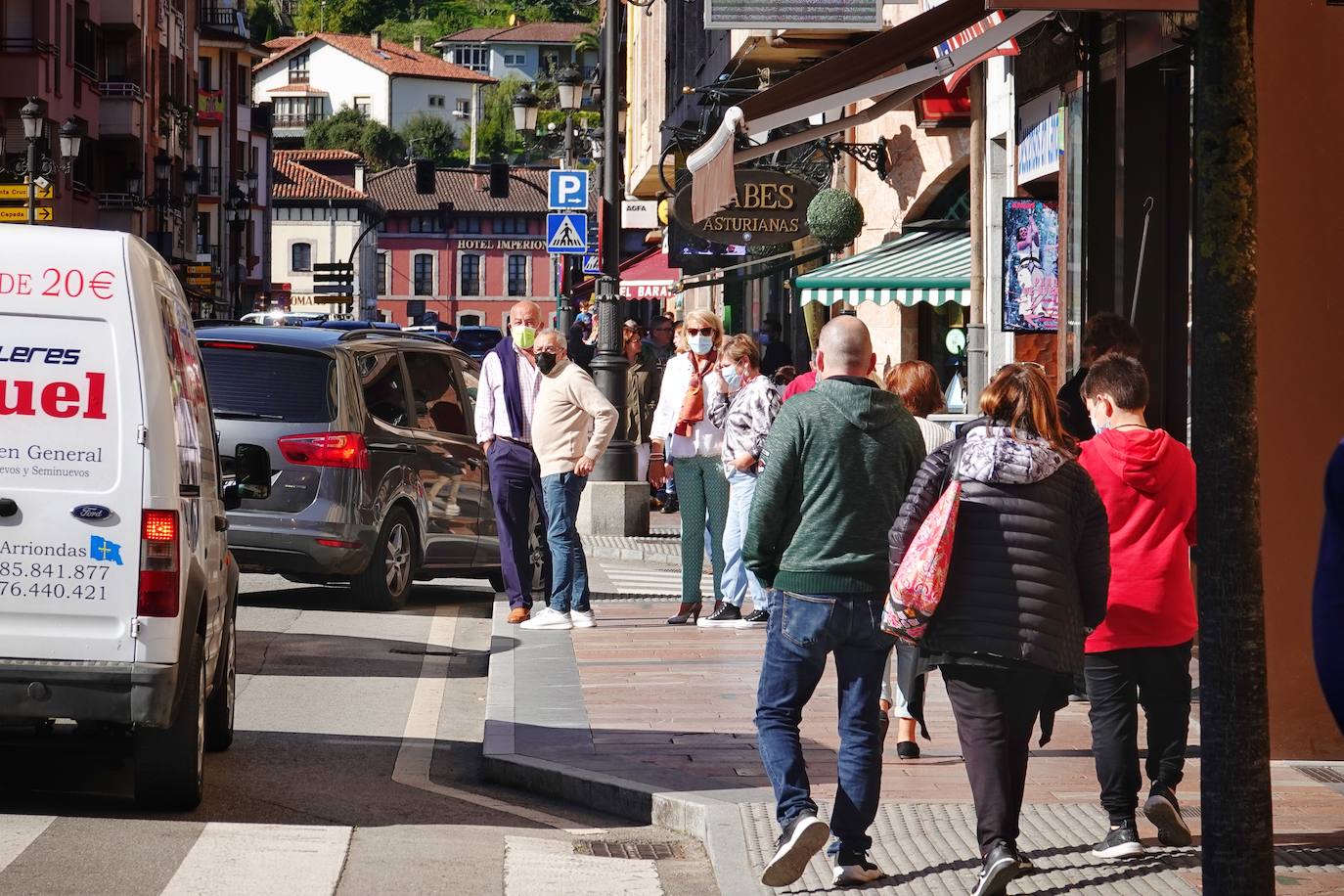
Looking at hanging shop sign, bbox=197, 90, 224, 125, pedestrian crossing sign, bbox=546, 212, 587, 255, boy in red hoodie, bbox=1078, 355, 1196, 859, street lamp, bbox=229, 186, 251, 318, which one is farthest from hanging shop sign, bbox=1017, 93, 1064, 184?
hanging shop sign, bbox=197, 90, 224, 125

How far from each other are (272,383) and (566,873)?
7.25 metres

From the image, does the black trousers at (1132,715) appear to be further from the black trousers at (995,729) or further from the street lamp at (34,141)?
the street lamp at (34,141)

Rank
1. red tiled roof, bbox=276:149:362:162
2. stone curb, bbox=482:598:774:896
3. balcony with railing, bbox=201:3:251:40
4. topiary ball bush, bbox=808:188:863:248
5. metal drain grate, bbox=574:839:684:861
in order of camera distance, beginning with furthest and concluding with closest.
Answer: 1. red tiled roof, bbox=276:149:362:162
2. balcony with railing, bbox=201:3:251:40
3. topiary ball bush, bbox=808:188:863:248
4. metal drain grate, bbox=574:839:684:861
5. stone curb, bbox=482:598:774:896

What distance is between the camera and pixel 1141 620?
22.6ft

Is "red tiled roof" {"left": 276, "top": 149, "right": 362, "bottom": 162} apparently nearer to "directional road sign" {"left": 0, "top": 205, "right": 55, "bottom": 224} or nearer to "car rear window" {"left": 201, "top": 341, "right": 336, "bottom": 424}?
"directional road sign" {"left": 0, "top": 205, "right": 55, "bottom": 224}

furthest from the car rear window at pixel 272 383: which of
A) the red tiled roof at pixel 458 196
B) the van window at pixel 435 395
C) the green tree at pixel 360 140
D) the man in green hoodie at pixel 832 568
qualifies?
the green tree at pixel 360 140

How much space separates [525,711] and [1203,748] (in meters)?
4.85

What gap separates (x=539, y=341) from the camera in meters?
12.7

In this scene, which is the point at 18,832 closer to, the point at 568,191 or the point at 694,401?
the point at 694,401

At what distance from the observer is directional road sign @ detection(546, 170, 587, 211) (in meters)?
27.1

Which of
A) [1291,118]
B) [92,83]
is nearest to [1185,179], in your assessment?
[1291,118]

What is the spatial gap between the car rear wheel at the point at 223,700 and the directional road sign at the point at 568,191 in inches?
732

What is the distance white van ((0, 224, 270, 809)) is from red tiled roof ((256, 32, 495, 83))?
145103 millimetres

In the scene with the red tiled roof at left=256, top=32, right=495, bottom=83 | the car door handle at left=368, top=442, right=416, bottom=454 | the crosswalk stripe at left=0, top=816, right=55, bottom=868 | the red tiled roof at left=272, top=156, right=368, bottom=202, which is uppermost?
the red tiled roof at left=256, top=32, right=495, bottom=83
